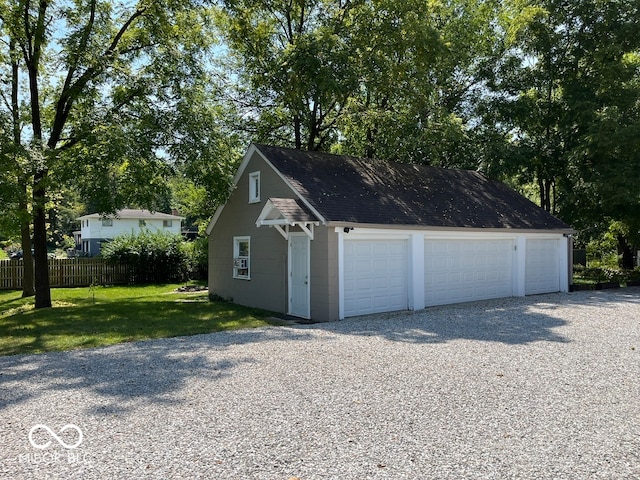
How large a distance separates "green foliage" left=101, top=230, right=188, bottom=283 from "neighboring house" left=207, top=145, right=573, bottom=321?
7724mm

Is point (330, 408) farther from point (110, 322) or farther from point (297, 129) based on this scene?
point (297, 129)

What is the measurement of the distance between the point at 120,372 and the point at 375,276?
300 inches

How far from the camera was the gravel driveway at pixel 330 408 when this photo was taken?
4.28 m

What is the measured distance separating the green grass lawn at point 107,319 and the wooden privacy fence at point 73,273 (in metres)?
2.33

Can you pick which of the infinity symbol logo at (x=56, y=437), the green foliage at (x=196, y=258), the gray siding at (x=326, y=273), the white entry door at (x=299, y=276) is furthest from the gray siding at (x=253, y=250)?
the infinity symbol logo at (x=56, y=437)

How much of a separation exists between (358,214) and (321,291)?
224 cm

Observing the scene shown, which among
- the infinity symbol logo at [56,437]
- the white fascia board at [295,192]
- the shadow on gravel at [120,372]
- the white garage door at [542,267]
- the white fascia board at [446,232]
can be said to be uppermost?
the white fascia board at [295,192]

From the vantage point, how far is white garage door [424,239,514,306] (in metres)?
15.1

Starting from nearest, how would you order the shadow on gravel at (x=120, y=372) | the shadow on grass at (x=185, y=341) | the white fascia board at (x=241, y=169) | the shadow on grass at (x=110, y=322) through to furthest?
the shadow on gravel at (x=120, y=372)
the shadow on grass at (x=185, y=341)
the shadow on grass at (x=110, y=322)
the white fascia board at (x=241, y=169)

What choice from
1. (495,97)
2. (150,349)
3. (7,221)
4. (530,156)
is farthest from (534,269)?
(7,221)

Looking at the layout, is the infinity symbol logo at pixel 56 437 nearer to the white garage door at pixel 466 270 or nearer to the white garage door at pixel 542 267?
the white garage door at pixel 466 270

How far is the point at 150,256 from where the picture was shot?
25.0m

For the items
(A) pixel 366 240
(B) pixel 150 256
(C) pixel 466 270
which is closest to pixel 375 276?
(A) pixel 366 240

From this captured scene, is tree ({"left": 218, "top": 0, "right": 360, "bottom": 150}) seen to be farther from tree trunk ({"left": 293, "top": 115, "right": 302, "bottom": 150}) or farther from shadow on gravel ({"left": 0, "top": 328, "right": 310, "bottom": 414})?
shadow on gravel ({"left": 0, "top": 328, "right": 310, "bottom": 414})
